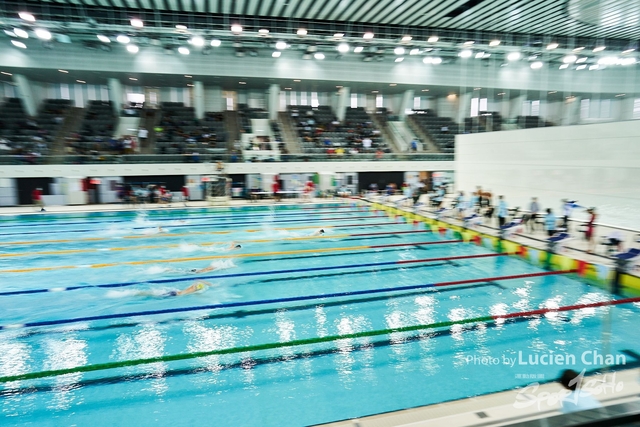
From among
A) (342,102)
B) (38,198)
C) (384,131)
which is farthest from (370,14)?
(38,198)

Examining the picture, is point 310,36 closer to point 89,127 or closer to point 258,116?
point 258,116

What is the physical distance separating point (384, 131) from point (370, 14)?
1179 cm

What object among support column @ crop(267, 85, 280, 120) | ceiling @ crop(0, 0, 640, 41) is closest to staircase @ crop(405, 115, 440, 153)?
ceiling @ crop(0, 0, 640, 41)

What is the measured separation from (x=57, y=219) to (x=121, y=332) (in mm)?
12567

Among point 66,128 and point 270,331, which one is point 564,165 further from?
point 66,128


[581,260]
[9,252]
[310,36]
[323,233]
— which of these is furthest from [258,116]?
[581,260]

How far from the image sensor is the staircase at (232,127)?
23.9m

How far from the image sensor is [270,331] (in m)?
5.20

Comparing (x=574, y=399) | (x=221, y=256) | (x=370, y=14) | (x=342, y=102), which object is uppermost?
(x=370, y=14)

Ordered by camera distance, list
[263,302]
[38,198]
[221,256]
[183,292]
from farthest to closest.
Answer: [38,198]
[221,256]
[183,292]
[263,302]

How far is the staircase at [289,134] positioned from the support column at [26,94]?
1546cm

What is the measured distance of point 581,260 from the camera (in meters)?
7.68

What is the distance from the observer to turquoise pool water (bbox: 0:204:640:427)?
3.69 m

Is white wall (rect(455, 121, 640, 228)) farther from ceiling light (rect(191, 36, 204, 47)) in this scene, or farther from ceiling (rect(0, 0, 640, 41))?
ceiling light (rect(191, 36, 204, 47))
